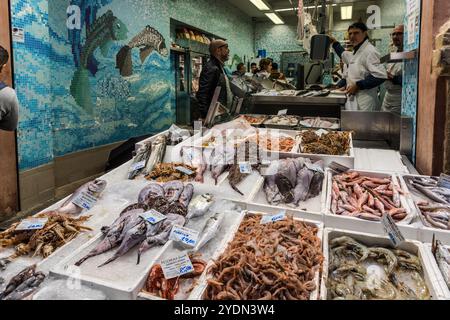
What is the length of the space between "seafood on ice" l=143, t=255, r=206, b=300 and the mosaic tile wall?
13.1 ft

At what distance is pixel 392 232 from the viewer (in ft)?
6.29

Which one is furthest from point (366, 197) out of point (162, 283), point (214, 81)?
point (214, 81)

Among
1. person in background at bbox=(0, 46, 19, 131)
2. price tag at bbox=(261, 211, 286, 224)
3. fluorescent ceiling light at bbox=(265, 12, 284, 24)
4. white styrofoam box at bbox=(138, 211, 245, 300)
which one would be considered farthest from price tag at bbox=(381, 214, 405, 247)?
fluorescent ceiling light at bbox=(265, 12, 284, 24)

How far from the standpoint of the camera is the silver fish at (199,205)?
2328 millimetres

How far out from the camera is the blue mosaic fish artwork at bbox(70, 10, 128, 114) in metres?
5.98

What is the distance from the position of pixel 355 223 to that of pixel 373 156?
1678mm

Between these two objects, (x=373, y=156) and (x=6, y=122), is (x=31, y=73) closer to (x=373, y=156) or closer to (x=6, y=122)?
(x=6, y=122)

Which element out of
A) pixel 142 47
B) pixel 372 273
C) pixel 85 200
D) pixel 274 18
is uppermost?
pixel 274 18

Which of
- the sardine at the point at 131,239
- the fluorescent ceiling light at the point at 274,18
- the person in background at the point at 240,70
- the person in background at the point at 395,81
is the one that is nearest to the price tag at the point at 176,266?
the sardine at the point at 131,239

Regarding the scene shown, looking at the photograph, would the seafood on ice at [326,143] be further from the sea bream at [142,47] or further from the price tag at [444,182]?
the sea bream at [142,47]

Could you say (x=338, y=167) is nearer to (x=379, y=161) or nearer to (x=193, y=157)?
(x=379, y=161)

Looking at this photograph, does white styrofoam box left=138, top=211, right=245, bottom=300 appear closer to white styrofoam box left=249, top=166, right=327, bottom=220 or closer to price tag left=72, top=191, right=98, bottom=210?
white styrofoam box left=249, top=166, right=327, bottom=220

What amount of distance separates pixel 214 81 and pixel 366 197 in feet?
11.0

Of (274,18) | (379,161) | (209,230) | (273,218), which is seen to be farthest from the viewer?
(274,18)
